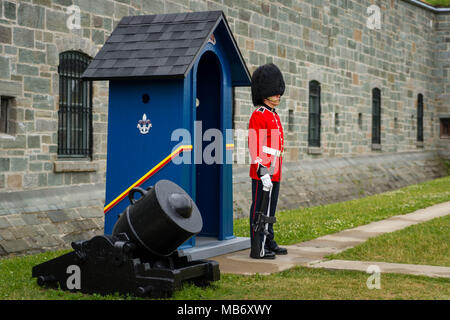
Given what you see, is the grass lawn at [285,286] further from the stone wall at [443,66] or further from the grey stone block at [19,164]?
the stone wall at [443,66]

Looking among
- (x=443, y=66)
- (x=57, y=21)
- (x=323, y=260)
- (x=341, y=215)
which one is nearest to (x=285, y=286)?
(x=323, y=260)

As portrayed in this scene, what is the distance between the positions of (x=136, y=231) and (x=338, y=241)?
4221 millimetres

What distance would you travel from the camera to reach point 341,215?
13.2m

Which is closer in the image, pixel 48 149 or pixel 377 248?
pixel 377 248

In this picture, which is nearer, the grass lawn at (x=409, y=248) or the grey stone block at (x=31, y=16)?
the grass lawn at (x=409, y=248)

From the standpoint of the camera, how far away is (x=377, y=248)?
9.15 metres

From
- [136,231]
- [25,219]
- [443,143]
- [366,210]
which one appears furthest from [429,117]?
[136,231]

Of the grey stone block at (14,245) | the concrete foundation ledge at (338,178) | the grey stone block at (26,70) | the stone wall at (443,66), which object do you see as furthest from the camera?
the stone wall at (443,66)

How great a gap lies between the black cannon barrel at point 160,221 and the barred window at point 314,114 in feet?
40.7

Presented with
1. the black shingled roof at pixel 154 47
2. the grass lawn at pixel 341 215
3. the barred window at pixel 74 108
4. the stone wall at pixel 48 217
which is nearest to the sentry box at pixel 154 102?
the black shingled roof at pixel 154 47

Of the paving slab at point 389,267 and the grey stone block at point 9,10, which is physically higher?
the grey stone block at point 9,10

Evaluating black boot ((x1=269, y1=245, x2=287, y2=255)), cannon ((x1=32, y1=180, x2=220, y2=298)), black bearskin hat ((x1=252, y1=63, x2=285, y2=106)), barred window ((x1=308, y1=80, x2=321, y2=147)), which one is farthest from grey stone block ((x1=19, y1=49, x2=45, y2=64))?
barred window ((x1=308, y1=80, x2=321, y2=147))

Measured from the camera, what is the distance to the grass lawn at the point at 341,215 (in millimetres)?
10914
